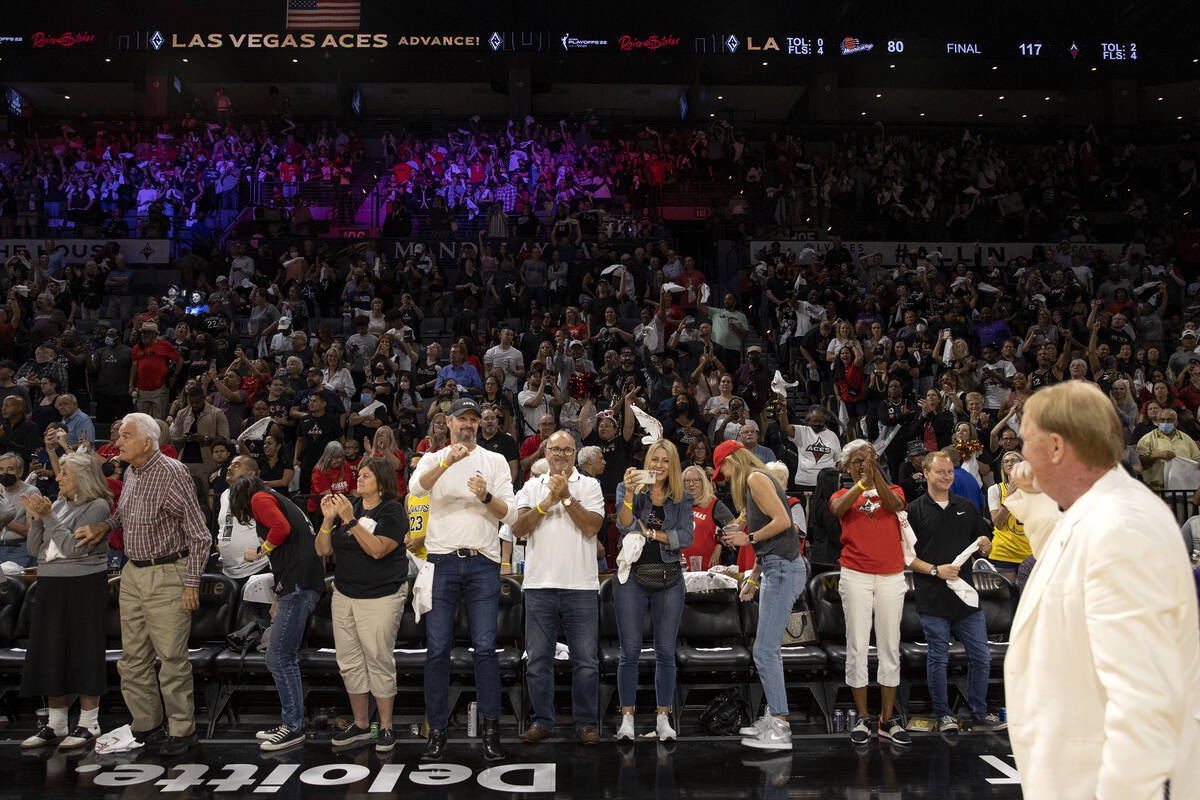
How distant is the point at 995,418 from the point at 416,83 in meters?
19.7

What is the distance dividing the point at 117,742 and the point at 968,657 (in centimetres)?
535

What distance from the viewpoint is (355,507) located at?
6305 millimetres

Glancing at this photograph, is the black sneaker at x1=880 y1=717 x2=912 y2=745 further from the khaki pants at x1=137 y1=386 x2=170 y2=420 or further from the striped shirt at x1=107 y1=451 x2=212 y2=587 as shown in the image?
the khaki pants at x1=137 y1=386 x2=170 y2=420

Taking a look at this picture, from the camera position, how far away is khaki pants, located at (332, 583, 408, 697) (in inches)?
232

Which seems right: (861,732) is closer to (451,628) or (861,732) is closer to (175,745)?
(451,628)

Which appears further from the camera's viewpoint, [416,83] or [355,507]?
[416,83]

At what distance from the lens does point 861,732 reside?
595 cm

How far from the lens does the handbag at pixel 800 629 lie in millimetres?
6738

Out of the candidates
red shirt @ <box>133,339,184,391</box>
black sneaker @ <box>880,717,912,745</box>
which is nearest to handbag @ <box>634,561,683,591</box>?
black sneaker @ <box>880,717,912,745</box>

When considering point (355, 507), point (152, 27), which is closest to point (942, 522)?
point (355, 507)

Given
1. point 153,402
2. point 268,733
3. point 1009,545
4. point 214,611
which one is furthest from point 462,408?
point 153,402

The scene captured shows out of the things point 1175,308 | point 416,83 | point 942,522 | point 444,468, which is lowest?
point 942,522

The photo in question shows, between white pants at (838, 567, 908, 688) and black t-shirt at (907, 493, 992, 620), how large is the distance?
21 cm

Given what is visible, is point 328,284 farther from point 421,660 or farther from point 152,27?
point 152,27
